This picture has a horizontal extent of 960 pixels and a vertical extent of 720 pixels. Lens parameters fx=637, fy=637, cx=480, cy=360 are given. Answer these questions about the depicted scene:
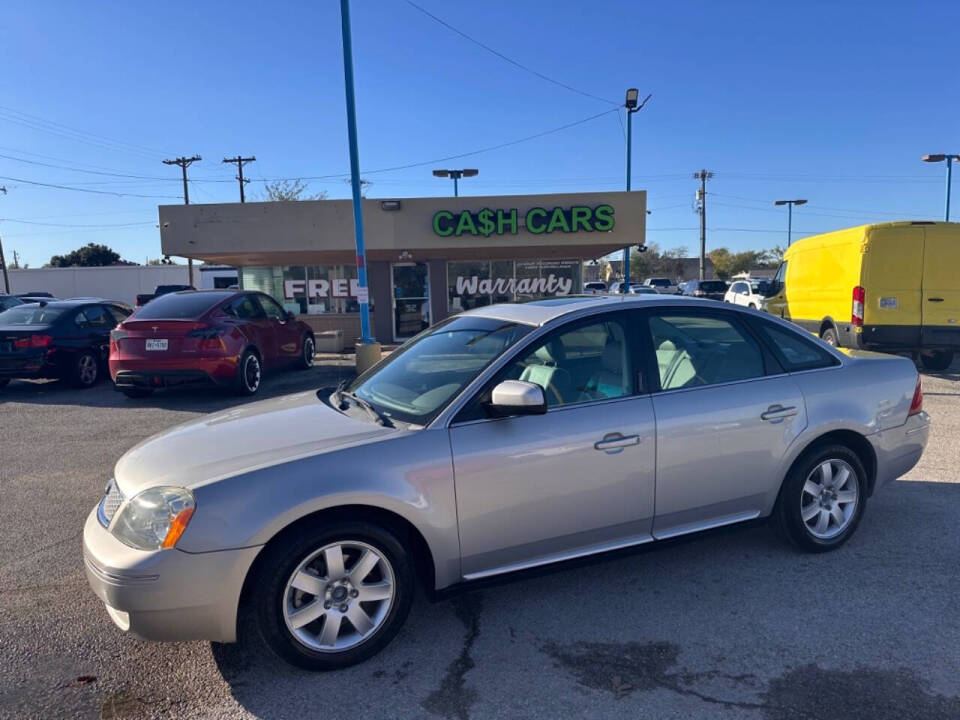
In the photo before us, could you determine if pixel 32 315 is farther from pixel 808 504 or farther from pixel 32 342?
pixel 808 504

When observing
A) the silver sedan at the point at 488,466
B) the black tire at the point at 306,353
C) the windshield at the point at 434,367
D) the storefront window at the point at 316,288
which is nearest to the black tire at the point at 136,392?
the black tire at the point at 306,353

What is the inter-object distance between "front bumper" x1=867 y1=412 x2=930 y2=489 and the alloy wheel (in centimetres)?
23

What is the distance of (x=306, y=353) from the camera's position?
1213cm

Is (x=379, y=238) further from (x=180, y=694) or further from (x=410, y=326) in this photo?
(x=180, y=694)

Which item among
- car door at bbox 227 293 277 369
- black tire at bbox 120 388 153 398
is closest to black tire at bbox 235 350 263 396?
car door at bbox 227 293 277 369

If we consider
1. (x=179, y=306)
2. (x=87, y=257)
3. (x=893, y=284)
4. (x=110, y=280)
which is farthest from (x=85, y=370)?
(x=87, y=257)

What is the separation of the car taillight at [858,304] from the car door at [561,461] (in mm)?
8505

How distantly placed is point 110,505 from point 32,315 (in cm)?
951

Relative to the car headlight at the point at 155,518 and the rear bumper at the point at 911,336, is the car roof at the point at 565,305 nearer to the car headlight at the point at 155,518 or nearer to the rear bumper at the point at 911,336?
the car headlight at the point at 155,518

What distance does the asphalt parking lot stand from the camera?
259 centimetres

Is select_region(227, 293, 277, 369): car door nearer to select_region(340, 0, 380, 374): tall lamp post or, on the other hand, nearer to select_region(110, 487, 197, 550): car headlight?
select_region(340, 0, 380, 374): tall lamp post

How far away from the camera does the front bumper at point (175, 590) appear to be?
8.38ft

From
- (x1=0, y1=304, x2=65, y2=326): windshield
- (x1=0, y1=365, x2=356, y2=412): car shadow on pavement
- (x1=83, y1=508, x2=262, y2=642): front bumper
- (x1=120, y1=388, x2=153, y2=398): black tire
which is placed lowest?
(x1=0, y1=365, x2=356, y2=412): car shadow on pavement

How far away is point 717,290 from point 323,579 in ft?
113
